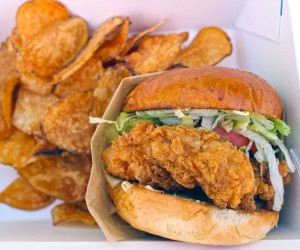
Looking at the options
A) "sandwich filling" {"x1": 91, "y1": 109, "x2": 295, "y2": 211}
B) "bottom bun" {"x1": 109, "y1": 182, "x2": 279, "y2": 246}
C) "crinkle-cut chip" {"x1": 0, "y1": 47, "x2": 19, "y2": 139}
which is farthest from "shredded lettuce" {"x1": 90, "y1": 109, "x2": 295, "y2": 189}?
"crinkle-cut chip" {"x1": 0, "y1": 47, "x2": 19, "y2": 139}

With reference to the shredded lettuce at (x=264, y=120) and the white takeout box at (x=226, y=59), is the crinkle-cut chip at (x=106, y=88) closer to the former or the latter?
the white takeout box at (x=226, y=59)

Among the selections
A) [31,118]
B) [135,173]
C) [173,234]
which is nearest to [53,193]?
[31,118]

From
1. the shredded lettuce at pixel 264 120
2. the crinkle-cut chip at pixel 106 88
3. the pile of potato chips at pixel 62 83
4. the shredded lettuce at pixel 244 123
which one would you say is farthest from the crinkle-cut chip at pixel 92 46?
the shredded lettuce at pixel 264 120

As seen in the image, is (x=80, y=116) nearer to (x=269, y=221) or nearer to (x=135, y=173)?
(x=135, y=173)

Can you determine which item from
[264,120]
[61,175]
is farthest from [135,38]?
[264,120]

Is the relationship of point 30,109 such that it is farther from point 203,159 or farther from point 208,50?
point 203,159

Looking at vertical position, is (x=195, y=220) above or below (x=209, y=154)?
below

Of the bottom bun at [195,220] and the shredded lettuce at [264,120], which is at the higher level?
the shredded lettuce at [264,120]

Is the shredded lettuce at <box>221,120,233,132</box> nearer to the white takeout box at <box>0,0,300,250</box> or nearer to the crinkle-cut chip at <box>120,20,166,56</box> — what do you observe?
the white takeout box at <box>0,0,300,250</box>
